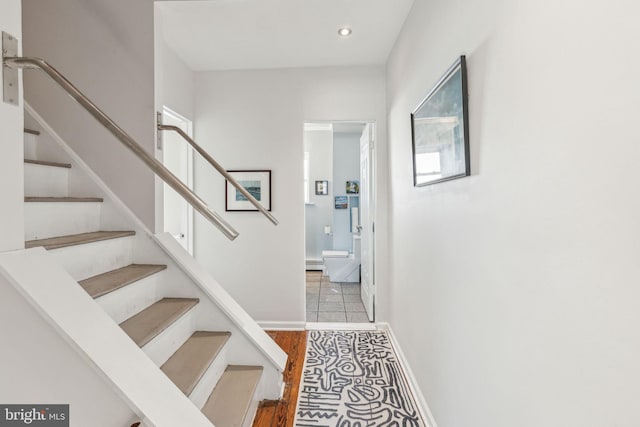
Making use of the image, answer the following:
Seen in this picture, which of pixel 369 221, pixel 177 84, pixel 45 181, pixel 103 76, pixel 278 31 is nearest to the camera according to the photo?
pixel 45 181

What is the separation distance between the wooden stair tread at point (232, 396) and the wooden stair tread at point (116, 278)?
0.73 metres

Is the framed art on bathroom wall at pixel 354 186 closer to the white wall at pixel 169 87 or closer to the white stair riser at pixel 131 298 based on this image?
the white wall at pixel 169 87

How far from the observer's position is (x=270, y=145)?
3.38 metres

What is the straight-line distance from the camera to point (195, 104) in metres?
3.42

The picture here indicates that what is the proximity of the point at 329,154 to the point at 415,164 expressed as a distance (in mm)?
4418

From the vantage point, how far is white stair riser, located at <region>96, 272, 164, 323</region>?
1511 mm

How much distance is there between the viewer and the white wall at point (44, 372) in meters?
0.96

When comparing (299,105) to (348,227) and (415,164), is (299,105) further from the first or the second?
(348,227)

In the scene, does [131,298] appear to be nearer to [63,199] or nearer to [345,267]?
[63,199]

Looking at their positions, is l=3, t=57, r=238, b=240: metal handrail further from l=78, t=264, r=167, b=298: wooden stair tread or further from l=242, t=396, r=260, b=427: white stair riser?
l=242, t=396, r=260, b=427: white stair riser

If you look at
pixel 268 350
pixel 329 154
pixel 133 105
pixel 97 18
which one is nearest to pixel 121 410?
pixel 268 350

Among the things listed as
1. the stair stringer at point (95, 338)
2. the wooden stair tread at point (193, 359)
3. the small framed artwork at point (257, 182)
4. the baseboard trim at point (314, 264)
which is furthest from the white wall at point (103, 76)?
the baseboard trim at point (314, 264)

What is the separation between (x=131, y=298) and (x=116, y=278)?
0.13m

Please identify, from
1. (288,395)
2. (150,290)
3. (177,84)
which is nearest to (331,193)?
(177,84)
